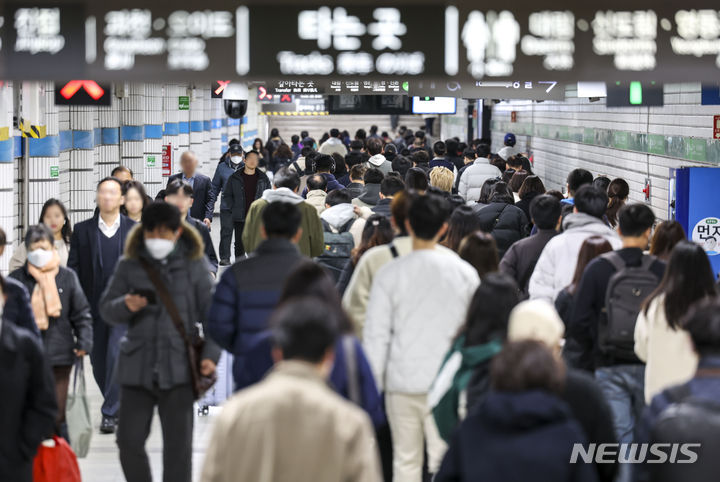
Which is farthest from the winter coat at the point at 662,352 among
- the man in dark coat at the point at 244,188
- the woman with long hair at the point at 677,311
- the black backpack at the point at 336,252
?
the man in dark coat at the point at 244,188

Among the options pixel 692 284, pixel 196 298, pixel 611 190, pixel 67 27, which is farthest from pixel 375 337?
pixel 611 190

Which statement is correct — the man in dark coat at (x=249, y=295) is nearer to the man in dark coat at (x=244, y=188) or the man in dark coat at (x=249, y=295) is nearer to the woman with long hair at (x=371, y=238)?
the woman with long hair at (x=371, y=238)

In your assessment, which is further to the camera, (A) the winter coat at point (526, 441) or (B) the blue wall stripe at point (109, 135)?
(B) the blue wall stripe at point (109, 135)

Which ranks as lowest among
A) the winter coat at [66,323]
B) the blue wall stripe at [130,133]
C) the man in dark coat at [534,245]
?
the winter coat at [66,323]

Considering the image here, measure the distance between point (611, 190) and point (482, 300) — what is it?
5953 mm

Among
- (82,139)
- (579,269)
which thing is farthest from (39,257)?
(82,139)

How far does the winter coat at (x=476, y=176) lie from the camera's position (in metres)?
14.2

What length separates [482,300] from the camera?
4531mm

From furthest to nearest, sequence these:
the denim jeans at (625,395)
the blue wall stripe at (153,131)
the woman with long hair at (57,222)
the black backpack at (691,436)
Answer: the blue wall stripe at (153,131) < the woman with long hair at (57,222) < the denim jeans at (625,395) < the black backpack at (691,436)

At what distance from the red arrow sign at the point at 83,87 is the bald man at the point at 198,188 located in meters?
4.56

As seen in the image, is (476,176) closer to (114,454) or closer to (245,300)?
(114,454)

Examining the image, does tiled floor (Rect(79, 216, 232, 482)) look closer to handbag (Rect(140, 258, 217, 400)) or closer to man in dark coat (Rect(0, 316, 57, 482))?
handbag (Rect(140, 258, 217, 400))

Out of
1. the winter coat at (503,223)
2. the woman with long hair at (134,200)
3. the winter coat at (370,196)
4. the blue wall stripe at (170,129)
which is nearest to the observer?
the woman with long hair at (134,200)

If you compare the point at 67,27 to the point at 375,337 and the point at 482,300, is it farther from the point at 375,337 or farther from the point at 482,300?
the point at 482,300
